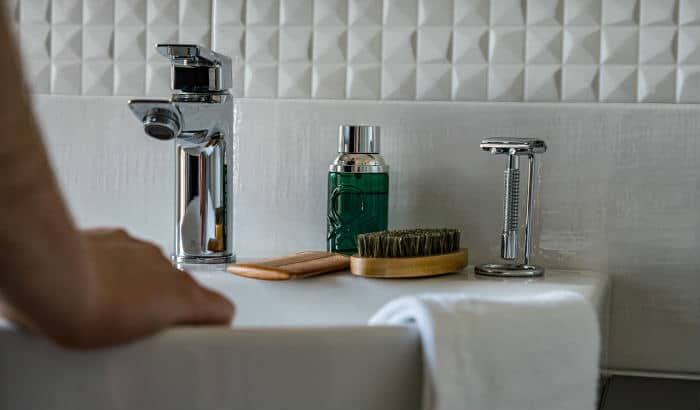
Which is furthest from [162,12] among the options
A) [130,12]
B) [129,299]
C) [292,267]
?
[129,299]

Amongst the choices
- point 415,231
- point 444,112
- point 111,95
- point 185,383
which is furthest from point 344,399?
point 111,95

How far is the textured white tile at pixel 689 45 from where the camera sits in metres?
0.86

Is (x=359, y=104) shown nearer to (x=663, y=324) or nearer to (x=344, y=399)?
(x=663, y=324)

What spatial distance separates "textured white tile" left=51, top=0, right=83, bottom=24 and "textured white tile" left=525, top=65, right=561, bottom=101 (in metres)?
0.50

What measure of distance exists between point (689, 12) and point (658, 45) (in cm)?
4

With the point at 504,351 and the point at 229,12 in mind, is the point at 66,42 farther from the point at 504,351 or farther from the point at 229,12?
the point at 504,351

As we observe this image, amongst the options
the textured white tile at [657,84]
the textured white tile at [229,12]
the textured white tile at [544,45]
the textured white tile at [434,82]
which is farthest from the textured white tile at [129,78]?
the textured white tile at [657,84]

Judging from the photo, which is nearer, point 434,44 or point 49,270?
point 49,270

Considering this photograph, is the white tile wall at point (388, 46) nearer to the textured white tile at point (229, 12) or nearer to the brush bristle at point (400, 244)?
the textured white tile at point (229, 12)

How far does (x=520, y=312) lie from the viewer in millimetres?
527

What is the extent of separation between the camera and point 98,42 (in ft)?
3.32

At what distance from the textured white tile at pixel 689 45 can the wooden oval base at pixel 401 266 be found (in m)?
0.30

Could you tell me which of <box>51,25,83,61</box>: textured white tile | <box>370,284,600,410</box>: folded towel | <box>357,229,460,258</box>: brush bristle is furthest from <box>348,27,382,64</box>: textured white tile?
<box>370,284,600,410</box>: folded towel

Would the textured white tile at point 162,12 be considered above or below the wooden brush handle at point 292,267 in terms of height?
above
